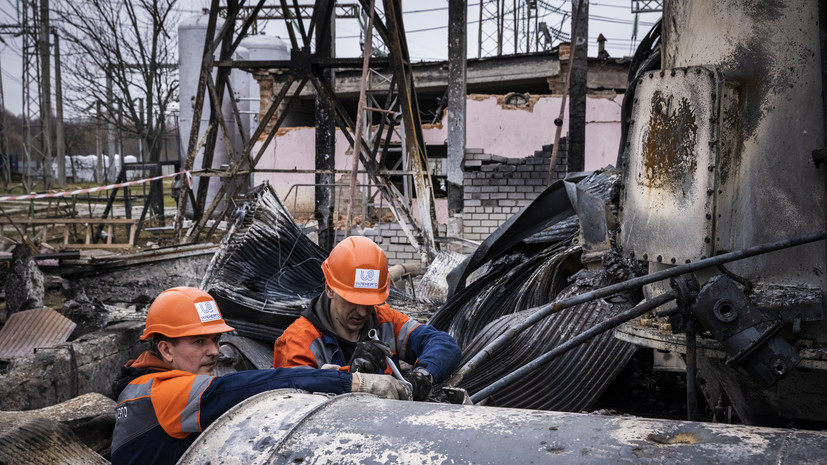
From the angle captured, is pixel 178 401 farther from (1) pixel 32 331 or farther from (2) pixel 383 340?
(1) pixel 32 331

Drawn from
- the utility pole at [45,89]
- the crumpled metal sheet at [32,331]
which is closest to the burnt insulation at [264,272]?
the crumpled metal sheet at [32,331]

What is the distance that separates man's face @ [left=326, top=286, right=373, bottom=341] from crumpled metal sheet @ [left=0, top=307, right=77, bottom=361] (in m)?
3.43

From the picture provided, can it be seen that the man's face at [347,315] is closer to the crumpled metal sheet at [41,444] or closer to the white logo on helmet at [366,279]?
the white logo on helmet at [366,279]

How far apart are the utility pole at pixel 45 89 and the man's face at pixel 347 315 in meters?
18.6

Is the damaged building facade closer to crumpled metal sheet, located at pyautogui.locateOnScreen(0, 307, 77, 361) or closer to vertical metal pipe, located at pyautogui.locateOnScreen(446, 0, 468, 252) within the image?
vertical metal pipe, located at pyautogui.locateOnScreen(446, 0, 468, 252)

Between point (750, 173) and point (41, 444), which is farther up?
point (750, 173)

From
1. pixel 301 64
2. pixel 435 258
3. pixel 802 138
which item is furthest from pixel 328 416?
pixel 301 64

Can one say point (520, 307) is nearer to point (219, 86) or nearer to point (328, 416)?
A: point (328, 416)

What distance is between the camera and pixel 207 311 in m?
2.27

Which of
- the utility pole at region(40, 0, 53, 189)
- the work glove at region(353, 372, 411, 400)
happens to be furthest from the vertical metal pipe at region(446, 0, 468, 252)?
the utility pole at region(40, 0, 53, 189)

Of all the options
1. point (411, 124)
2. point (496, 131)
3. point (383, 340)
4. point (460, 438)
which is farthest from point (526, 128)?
point (460, 438)

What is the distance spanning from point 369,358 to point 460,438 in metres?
0.92

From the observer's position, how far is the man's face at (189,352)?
2.22 m

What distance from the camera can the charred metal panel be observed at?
2281 millimetres
